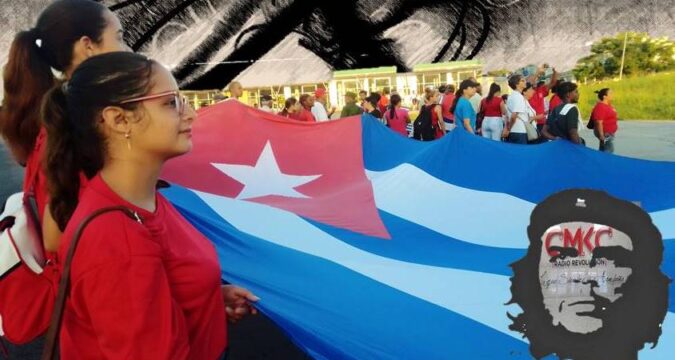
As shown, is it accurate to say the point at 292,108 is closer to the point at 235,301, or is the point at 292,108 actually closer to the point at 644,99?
the point at 235,301

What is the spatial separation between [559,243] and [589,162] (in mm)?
2808

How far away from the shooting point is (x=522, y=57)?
3912cm

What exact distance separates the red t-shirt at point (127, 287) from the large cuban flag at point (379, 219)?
0.92 meters

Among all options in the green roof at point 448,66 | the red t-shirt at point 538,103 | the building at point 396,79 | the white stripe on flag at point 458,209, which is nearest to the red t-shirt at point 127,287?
the white stripe on flag at point 458,209

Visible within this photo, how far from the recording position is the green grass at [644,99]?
19062 mm

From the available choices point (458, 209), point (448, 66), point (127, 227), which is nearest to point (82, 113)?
point (127, 227)

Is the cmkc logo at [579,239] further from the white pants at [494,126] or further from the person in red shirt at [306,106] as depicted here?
the person in red shirt at [306,106]

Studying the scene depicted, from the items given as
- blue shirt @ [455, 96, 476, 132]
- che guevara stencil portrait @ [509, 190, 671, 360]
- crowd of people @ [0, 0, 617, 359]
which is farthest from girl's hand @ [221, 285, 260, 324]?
blue shirt @ [455, 96, 476, 132]

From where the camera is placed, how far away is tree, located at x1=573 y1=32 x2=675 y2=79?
33500 mm

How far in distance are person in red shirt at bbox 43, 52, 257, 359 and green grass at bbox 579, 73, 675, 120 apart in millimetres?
19769

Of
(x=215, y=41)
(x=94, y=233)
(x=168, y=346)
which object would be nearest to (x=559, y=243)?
(x=168, y=346)

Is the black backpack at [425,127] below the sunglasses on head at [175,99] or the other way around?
below

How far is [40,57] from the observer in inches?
69.0

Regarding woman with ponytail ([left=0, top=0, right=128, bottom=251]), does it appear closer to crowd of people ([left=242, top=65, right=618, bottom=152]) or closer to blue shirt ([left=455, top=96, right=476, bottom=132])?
crowd of people ([left=242, top=65, right=618, bottom=152])
